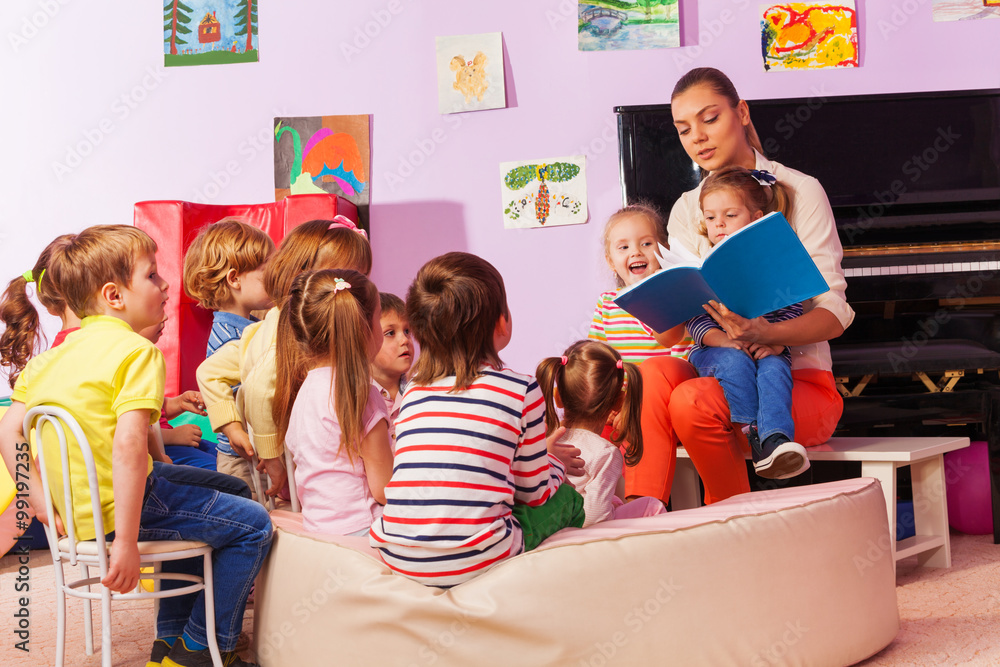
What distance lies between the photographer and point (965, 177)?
8.12ft

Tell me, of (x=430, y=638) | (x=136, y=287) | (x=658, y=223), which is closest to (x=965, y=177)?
(x=658, y=223)

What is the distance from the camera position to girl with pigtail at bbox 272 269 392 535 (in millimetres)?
1475

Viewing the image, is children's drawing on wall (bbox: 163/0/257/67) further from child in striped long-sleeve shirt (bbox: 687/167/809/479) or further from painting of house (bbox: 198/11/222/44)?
child in striped long-sleeve shirt (bbox: 687/167/809/479)

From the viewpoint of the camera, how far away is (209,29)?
3.02 meters

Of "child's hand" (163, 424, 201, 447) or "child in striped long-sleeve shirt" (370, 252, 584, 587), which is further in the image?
"child's hand" (163, 424, 201, 447)

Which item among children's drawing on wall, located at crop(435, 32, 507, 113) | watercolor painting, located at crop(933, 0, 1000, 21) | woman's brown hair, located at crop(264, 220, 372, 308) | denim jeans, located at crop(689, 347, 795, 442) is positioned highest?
watercolor painting, located at crop(933, 0, 1000, 21)

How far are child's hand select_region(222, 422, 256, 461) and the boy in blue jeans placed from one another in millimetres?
298

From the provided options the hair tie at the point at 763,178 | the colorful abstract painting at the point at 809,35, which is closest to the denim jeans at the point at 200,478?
the hair tie at the point at 763,178

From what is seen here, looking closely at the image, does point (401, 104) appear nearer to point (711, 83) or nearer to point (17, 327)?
point (711, 83)

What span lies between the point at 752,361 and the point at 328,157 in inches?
69.6

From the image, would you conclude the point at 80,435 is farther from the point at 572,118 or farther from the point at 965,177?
the point at 965,177

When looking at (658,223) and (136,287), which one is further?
(658,223)

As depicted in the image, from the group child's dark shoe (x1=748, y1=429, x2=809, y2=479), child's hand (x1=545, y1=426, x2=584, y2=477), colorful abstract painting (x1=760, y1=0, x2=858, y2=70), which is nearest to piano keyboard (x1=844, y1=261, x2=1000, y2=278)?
child's dark shoe (x1=748, y1=429, x2=809, y2=479)

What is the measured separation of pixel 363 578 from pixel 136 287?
70 centimetres
